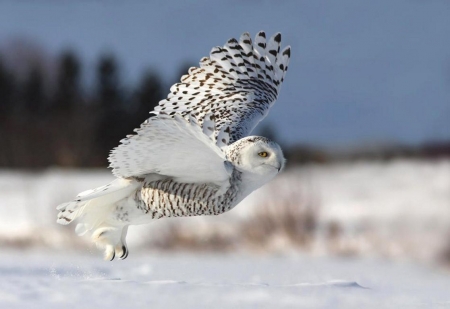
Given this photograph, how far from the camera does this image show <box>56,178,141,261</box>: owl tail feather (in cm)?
436

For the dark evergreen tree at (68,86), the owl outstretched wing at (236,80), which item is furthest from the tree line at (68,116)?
the owl outstretched wing at (236,80)

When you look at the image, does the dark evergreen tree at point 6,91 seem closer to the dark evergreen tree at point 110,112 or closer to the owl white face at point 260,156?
the dark evergreen tree at point 110,112

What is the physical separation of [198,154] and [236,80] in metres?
1.41

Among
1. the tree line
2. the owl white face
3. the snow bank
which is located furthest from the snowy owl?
the tree line

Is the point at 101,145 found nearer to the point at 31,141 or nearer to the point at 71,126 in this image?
the point at 71,126

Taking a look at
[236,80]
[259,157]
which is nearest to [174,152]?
Answer: [259,157]

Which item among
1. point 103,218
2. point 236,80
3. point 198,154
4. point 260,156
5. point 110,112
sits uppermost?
point 110,112

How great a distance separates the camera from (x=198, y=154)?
3.80 metres

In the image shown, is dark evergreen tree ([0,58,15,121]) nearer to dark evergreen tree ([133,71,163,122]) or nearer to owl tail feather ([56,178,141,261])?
dark evergreen tree ([133,71,163,122])

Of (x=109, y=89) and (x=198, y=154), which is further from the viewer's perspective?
(x=109, y=89)

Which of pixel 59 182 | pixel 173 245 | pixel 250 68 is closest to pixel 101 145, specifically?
pixel 59 182

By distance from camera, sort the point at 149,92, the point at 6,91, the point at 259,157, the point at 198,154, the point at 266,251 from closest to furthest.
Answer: the point at 198,154 < the point at 259,157 < the point at 266,251 < the point at 149,92 < the point at 6,91

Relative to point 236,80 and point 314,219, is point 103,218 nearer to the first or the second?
point 236,80

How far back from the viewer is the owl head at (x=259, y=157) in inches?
155
